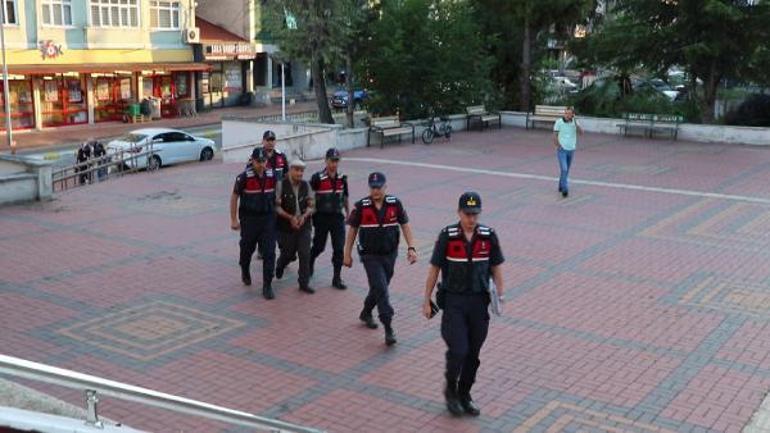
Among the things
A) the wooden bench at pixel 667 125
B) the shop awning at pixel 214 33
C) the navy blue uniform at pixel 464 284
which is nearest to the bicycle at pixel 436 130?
the wooden bench at pixel 667 125

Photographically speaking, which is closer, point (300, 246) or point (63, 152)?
point (300, 246)

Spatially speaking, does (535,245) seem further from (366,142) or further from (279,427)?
(366,142)

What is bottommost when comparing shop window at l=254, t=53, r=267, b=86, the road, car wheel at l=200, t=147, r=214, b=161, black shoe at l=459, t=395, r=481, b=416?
the road

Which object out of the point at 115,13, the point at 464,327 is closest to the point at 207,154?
the point at 115,13

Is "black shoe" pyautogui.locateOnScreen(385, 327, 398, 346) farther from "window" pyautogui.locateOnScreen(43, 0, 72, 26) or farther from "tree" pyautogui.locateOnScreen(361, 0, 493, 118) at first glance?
"window" pyautogui.locateOnScreen(43, 0, 72, 26)

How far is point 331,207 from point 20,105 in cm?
3171

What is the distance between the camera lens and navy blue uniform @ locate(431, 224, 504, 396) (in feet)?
21.5

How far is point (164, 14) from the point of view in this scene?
144ft

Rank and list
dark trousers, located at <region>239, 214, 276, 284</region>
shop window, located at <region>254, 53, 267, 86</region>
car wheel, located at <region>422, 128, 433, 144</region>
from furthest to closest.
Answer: shop window, located at <region>254, 53, 267, 86</region>
car wheel, located at <region>422, 128, 433, 144</region>
dark trousers, located at <region>239, 214, 276, 284</region>

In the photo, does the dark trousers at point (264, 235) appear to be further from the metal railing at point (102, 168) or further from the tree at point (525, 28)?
the tree at point (525, 28)

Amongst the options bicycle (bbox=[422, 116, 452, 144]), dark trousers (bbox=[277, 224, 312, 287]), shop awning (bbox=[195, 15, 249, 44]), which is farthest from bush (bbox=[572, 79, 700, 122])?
shop awning (bbox=[195, 15, 249, 44])

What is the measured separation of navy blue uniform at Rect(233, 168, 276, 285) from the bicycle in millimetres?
15316

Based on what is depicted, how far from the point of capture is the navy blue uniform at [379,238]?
8.27 metres

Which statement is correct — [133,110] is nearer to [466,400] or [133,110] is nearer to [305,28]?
[305,28]
